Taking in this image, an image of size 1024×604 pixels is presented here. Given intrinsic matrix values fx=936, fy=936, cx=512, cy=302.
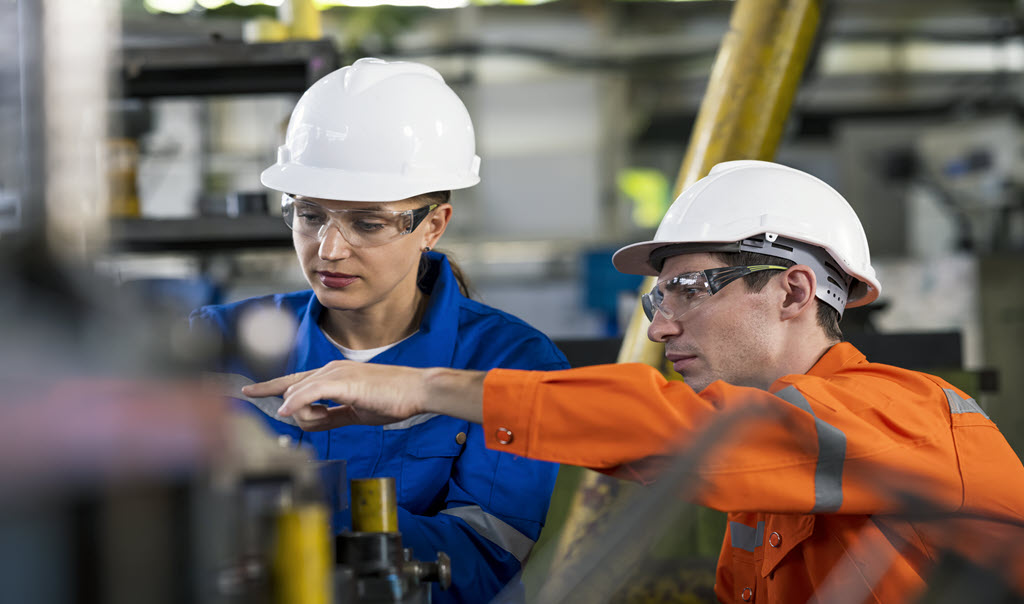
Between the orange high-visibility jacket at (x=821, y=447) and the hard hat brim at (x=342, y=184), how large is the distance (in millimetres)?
690

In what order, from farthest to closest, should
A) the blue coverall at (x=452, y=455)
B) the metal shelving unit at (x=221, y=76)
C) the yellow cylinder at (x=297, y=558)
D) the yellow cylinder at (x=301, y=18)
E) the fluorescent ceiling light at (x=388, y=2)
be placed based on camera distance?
the fluorescent ceiling light at (x=388, y=2) → the yellow cylinder at (x=301, y=18) → the metal shelving unit at (x=221, y=76) → the blue coverall at (x=452, y=455) → the yellow cylinder at (x=297, y=558)

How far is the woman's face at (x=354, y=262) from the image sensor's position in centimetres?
189

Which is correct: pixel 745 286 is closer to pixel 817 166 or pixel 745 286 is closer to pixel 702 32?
pixel 817 166

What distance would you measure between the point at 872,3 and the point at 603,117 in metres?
2.97

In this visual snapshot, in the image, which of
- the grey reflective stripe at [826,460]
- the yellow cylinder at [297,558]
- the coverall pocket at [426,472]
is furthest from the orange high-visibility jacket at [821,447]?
the coverall pocket at [426,472]

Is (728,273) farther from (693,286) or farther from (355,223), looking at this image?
(355,223)

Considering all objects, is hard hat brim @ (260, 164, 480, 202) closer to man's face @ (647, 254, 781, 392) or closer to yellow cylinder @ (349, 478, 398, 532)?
man's face @ (647, 254, 781, 392)

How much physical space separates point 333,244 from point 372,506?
0.77 metres

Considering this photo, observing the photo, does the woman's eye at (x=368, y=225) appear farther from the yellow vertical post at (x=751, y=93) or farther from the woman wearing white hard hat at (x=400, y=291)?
the yellow vertical post at (x=751, y=93)

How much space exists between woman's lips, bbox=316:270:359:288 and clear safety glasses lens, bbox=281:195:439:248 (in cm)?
7

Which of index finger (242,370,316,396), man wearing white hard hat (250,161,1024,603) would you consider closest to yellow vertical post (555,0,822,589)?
man wearing white hard hat (250,161,1024,603)

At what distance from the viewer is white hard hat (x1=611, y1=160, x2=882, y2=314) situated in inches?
65.8

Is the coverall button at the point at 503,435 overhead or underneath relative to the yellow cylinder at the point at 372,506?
overhead

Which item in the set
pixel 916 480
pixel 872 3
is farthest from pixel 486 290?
pixel 916 480
